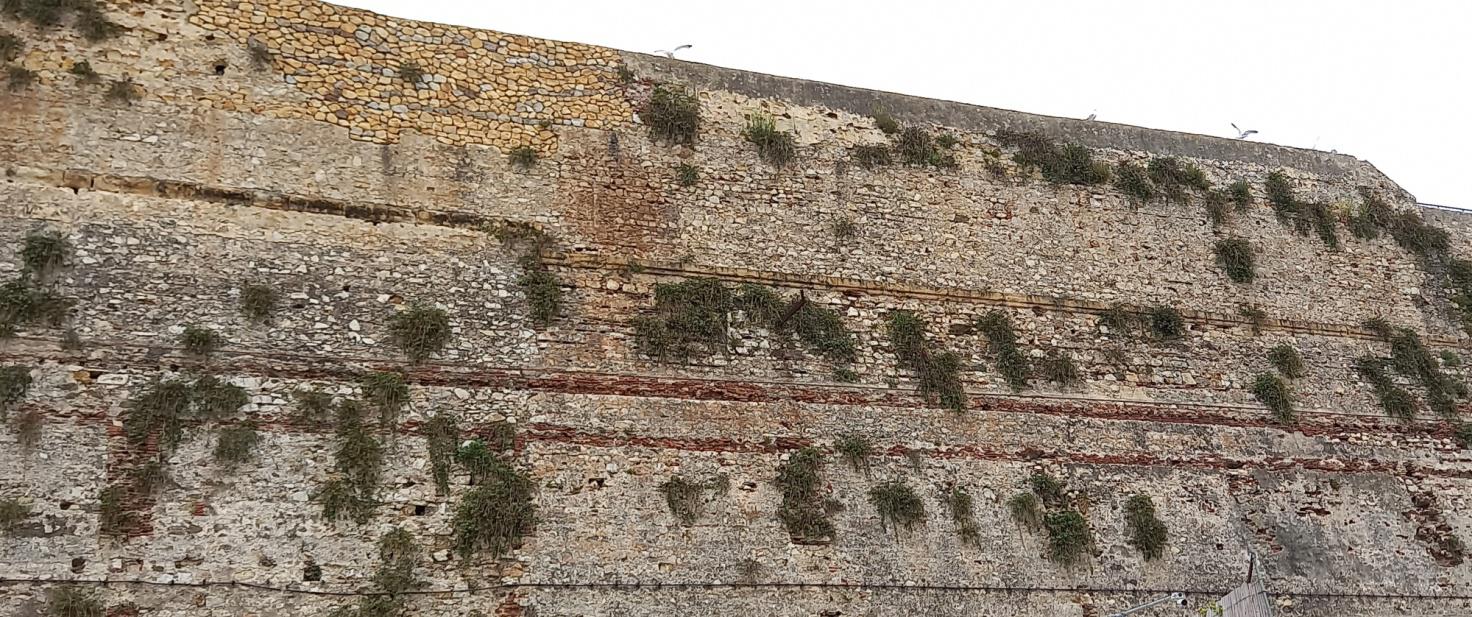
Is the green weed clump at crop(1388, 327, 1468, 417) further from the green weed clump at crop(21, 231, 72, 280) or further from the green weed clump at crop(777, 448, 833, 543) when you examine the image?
the green weed clump at crop(21, 231, 72, 280)

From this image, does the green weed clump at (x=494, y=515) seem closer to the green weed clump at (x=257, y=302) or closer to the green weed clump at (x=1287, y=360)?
the green weed clump at (x=257, y=302)

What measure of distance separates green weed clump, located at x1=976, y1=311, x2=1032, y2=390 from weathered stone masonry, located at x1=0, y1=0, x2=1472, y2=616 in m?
0.12

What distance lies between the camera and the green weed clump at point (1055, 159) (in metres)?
11.8

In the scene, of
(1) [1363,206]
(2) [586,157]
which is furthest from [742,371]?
(1) [1363,206]

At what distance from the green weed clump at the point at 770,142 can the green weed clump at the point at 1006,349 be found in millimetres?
2583

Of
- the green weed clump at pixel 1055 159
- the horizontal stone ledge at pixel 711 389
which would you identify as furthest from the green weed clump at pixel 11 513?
the green weed clump at pixel 1055 159

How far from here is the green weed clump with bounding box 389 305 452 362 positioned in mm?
8805

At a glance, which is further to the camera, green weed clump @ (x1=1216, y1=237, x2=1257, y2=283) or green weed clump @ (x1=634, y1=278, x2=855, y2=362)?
green weed clump @ (x1=1216, y1=237, x2=1257, y2=283)

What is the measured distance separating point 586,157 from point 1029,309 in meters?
4.78

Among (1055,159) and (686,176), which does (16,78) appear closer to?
(686,176)

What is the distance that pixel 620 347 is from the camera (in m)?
9.49

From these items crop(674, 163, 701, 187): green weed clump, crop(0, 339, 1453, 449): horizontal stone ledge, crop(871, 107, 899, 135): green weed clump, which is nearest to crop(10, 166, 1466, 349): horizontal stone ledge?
crop(674, 163, 701, 187): green weed clump

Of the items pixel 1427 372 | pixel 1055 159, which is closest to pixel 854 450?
pixel 1055 159

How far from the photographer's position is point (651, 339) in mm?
9539
